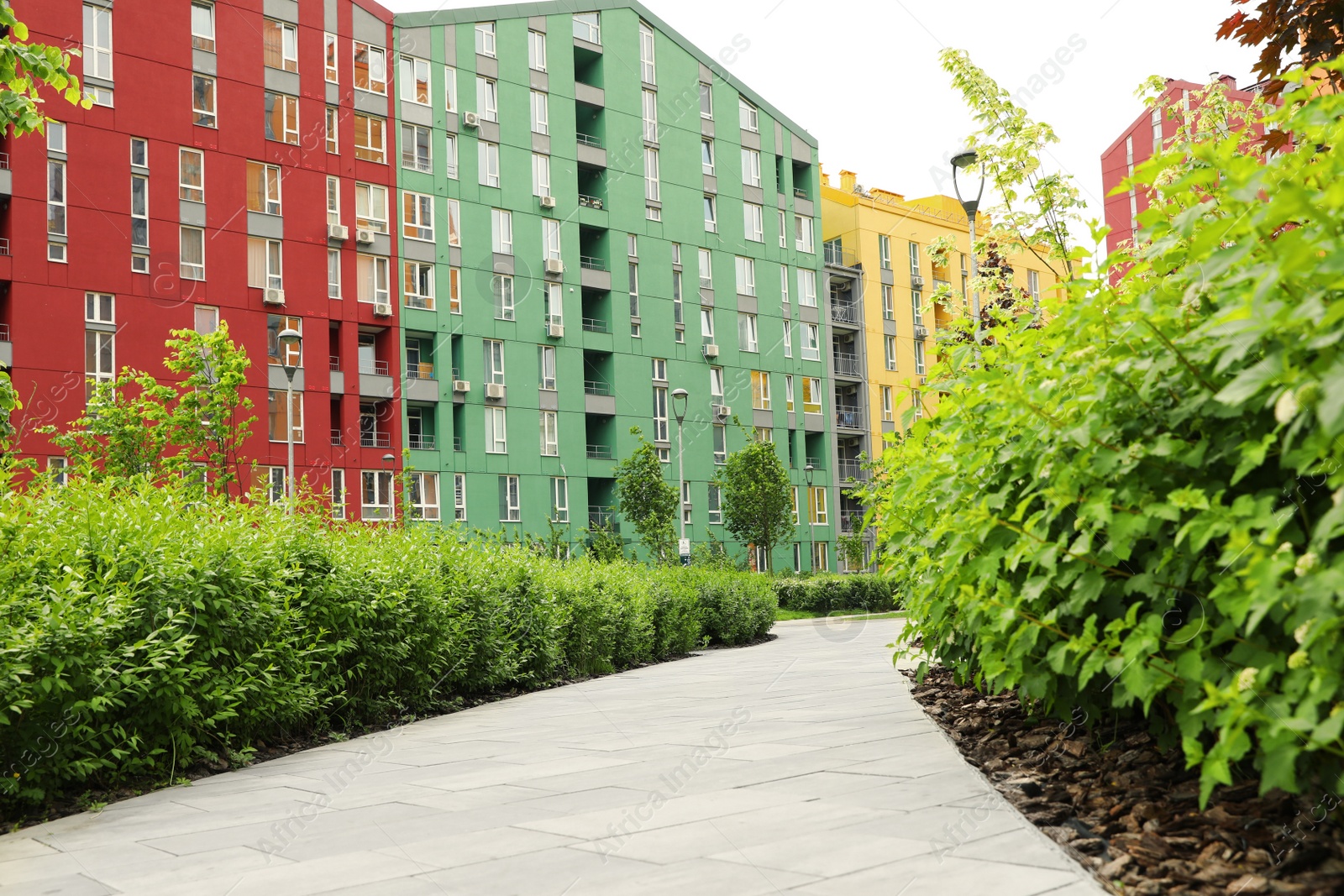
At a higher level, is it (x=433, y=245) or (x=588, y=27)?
(x=588, y=27)

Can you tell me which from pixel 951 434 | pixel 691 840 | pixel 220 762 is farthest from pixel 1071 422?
pixel 220 762

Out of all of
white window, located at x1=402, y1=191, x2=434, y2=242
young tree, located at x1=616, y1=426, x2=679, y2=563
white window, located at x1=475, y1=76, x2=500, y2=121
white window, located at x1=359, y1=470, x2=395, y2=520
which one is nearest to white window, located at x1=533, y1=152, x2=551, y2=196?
white window, located at x1=475, y1=76, x2=500, y2=121

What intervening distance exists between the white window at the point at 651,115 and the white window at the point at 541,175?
6.06 m

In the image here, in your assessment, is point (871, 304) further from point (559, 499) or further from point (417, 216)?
point (417, 216)

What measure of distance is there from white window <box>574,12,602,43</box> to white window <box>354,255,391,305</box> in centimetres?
1499

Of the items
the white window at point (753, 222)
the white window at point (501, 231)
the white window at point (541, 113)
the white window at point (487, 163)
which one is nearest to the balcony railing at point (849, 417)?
the white window at point (753, 222)

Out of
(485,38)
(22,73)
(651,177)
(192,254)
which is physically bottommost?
(22,73)

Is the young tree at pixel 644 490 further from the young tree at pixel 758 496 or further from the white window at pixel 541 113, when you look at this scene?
the white window at pixel 541 113

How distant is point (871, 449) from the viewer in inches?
2366

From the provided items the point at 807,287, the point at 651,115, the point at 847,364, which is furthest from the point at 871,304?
the point at 651,115

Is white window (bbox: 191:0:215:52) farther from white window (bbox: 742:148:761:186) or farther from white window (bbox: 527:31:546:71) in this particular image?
white window (bbox: 742:148:761:186)

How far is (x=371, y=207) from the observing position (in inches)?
1614

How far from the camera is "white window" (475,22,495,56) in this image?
4403 cm

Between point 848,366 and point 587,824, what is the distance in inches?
2234
